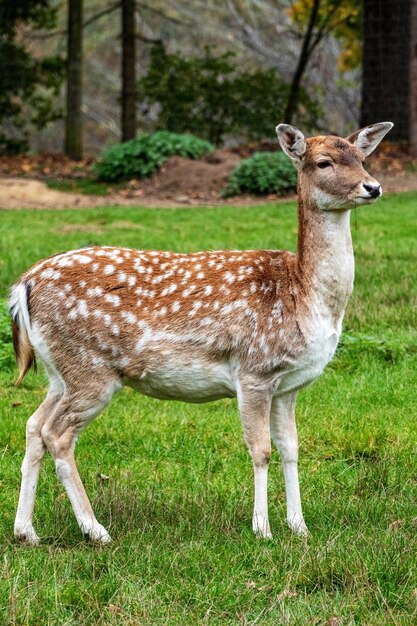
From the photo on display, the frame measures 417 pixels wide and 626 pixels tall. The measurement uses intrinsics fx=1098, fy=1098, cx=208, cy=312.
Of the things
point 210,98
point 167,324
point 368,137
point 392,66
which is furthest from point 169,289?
point 210,98

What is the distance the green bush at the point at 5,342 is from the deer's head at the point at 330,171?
4.10 metres

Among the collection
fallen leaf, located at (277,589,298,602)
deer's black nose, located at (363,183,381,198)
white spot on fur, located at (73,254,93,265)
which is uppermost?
deer's black nose, located at (363,183,381,198)

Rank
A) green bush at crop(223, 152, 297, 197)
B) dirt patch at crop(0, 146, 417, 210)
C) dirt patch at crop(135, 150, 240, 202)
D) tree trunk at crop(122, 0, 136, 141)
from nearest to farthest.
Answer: green bush at crop(223, 152, 297, 197)
dirt patch at crop(0, 146, 417, 210)
dirt patch at crop(135, 150, 240, 202)
tree trunk at crop(122, 0, 136, 141)

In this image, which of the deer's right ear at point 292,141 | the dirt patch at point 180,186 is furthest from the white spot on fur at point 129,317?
the dirt patch at point 180,186

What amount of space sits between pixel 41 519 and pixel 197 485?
97cm

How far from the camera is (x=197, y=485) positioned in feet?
20.8

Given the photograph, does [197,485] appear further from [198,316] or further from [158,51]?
[158,51]

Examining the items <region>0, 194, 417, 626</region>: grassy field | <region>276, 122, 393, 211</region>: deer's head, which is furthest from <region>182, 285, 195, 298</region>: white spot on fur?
<region>0, 194, 417, 626</region>: grassy field

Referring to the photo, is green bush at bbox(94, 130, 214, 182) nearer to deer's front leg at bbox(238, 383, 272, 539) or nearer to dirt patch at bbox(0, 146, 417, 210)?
dirt patch at bbox(0, 146, 417, 210)

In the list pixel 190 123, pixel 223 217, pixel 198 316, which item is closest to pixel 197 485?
pixel 198 316

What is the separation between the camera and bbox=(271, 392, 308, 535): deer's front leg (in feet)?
18.6

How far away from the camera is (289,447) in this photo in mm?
5832

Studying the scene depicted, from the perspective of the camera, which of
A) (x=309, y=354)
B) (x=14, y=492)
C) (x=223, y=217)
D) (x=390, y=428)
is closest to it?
(x=309, y=354)

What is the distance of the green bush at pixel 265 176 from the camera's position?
18.4m
